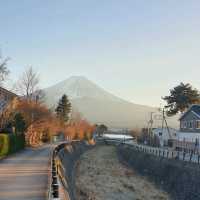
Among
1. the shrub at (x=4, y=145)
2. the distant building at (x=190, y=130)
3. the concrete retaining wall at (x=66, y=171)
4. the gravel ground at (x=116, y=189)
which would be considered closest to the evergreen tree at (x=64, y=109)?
the distant building at (x=190, y=130)

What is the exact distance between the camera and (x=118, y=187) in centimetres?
2612

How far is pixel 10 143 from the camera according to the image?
30500 millimetres

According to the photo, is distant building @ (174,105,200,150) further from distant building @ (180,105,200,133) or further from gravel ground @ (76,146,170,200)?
gravel ground @ (76,146,170,200)

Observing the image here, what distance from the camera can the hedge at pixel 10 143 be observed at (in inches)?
1075

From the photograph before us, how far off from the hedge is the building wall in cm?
2390

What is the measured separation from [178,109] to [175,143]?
1309 centimetres

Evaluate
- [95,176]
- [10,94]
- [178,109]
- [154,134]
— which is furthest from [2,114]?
[154,134]

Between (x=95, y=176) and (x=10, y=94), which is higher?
(x=10, y=94)

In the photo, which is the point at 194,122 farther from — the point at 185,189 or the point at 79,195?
the point at 79,195

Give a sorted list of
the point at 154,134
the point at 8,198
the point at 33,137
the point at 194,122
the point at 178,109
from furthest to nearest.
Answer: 1. the point at 154,134
2. the point at 178,109
3. the point at 33,137
4. the point at 194,122
5. the point at 8,198

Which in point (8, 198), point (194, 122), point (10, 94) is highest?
point (10, 94)

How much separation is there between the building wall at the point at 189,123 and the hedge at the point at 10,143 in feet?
78.4

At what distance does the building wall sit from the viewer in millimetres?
43403

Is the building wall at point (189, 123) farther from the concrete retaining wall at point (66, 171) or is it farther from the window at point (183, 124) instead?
the concrete retaining wall at point (66, 171)
